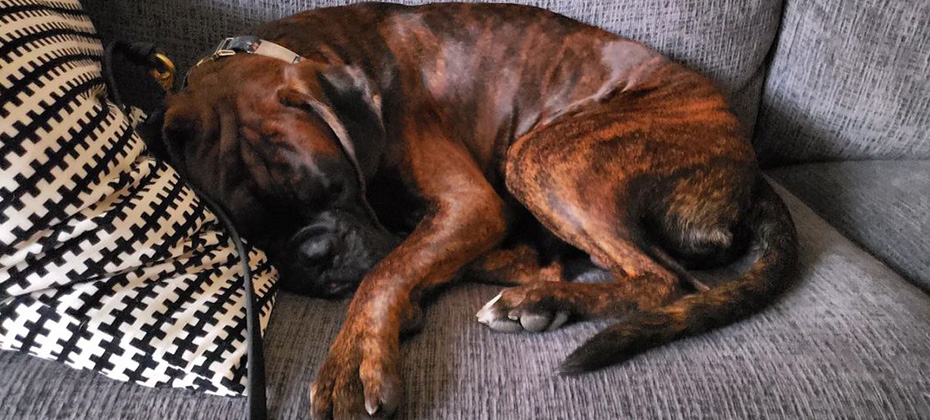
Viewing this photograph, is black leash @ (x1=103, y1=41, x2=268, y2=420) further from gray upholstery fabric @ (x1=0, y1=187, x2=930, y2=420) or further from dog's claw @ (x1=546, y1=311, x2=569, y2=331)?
dog's claw @ (x1=546, y1=311, x2=569, y2=331)

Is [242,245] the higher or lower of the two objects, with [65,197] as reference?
lower

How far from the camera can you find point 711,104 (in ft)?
5.64

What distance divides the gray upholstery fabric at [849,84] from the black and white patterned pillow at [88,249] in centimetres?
182

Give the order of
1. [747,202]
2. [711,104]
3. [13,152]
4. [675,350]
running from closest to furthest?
[13,152] → [675,350] → [747,202] → [711,104]

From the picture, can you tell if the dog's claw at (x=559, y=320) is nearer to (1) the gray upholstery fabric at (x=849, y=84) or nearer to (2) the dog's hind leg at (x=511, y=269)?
(2) the dog's hind leg at (x=511, y=269)

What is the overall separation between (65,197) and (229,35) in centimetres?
94

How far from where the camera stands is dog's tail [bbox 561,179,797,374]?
1165 millimetres

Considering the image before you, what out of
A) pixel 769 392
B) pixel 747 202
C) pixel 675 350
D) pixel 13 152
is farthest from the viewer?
pixel 747 202

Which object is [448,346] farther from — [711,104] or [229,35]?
[229,35]

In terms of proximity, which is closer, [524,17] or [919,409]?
[919,409]

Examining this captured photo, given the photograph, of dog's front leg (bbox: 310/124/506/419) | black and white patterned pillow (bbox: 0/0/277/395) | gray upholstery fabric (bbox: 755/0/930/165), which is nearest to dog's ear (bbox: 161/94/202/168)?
black and white patterned pillow (bbox: 0/0/277/395)

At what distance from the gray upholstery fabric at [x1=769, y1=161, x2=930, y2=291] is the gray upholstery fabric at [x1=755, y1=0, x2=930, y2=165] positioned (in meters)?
0.07

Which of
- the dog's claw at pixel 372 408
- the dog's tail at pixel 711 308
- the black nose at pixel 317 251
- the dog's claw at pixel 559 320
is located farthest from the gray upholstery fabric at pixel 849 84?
the dog's claw at pixel 372 408

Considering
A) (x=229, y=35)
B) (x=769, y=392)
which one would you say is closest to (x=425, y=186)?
(x=229, y=35)
